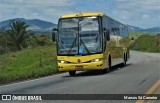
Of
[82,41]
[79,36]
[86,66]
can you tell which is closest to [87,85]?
[86,66]

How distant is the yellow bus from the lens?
22.1 metres

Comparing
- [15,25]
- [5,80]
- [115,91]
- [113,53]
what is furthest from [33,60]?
[115,91]

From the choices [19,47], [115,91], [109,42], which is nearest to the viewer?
[115,91]

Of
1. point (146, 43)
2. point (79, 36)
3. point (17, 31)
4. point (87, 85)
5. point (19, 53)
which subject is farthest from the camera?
point (146, 43)

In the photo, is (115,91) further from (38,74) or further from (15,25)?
(15,25)

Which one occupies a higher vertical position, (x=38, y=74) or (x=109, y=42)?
(x=109, y=42)

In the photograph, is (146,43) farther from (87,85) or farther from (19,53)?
(87,85)

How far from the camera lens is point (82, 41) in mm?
22453

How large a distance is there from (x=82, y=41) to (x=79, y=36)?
34 cm

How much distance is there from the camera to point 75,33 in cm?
2262

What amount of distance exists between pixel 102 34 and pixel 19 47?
5529cm

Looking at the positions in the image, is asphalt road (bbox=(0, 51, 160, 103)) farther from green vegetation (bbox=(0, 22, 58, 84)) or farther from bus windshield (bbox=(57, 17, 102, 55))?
green vegetation (bbox=(0, 22, 58, 84))

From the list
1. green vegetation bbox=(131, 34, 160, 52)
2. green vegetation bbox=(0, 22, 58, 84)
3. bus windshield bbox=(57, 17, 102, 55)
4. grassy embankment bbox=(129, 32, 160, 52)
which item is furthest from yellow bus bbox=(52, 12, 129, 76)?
green vegetation bbox=(131, 34, 160, 52)

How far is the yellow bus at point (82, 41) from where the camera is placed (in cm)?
2209
